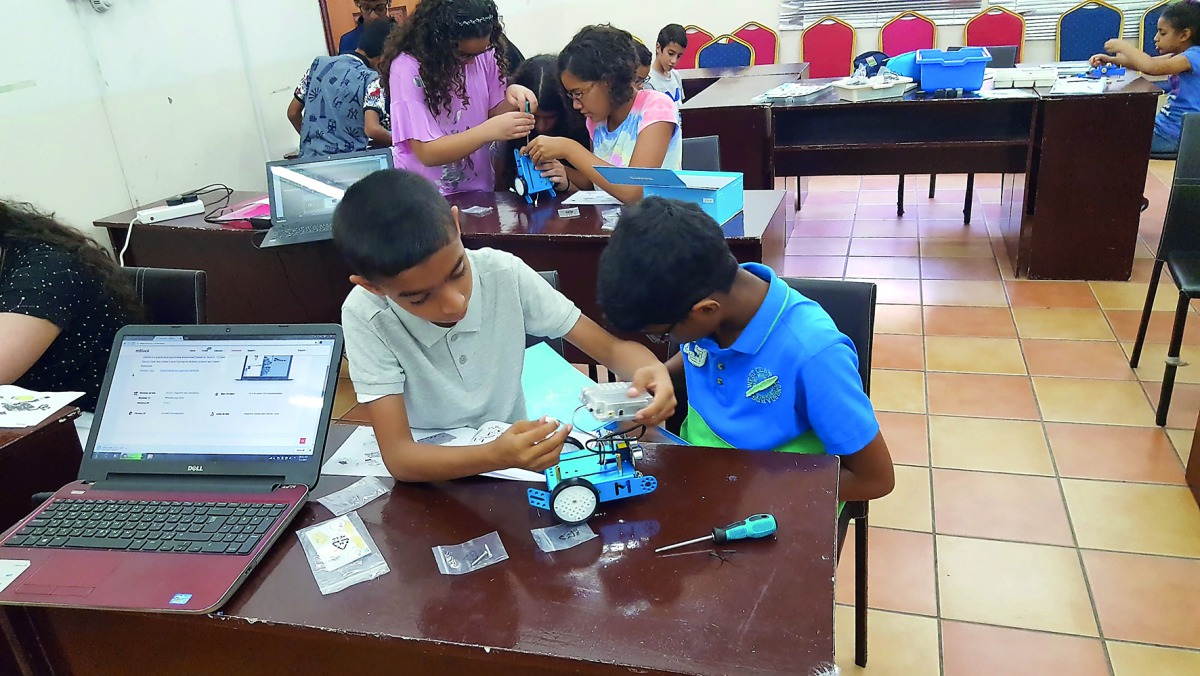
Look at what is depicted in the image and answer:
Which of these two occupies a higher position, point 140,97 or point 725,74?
point 140,97

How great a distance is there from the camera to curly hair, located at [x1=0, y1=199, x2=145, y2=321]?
1.59 m

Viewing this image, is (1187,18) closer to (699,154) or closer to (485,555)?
A: (699,154)

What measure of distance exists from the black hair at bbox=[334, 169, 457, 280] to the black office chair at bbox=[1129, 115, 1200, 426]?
223cm

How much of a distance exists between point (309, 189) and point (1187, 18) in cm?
444

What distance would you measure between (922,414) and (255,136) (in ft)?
11.1

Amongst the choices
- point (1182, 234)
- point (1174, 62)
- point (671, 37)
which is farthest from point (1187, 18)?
point (671, 37)

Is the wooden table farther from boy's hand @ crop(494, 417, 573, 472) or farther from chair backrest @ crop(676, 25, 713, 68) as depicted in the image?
chair backrest @ crop(676, 25, 713, 68)

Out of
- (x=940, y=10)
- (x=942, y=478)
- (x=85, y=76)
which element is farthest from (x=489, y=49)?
(x=940, y=10)

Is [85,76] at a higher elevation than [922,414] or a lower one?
higher

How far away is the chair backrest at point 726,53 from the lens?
243 inches

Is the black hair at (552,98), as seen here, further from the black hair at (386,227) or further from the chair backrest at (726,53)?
the chair backrest at (726,53)

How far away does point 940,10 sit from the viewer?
5.87 m

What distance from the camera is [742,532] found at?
0.88m

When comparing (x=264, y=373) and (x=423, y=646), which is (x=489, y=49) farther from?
(x=423, y=646)
